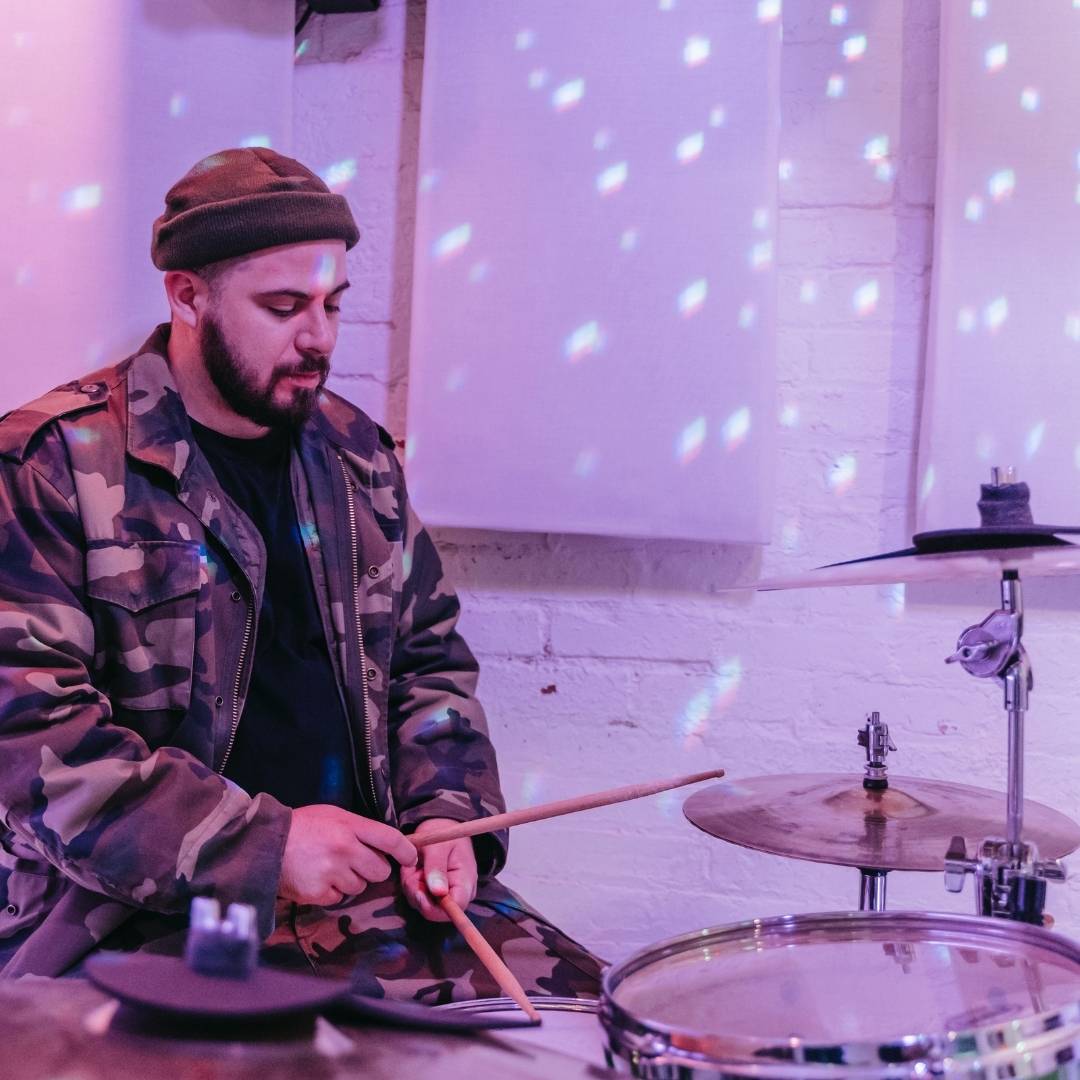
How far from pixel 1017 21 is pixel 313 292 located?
97 cm

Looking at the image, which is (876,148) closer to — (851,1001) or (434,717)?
(434,717)

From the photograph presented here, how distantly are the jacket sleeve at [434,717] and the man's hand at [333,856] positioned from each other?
0.55 feet

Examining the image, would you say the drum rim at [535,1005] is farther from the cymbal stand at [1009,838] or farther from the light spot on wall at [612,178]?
the light spot on wall at [612,178]

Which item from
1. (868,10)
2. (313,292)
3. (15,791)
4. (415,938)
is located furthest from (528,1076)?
(868,10)

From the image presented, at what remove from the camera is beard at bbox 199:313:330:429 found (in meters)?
1.51

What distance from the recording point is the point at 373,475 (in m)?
1.64

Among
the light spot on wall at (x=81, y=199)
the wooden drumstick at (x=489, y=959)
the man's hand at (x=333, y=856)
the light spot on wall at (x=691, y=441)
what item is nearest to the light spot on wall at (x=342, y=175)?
the light spot on wall at (x=81, y=199)

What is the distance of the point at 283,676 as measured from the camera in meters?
1.49

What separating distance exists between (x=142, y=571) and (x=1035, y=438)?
3.67 feet

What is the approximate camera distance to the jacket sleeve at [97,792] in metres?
1.24

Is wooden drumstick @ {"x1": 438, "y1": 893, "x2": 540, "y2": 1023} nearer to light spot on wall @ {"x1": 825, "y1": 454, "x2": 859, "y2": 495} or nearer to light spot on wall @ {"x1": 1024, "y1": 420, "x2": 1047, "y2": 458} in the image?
light spot on wall @ {"x1": 825, "y1": 454, "x2": 859, "y2": 495}

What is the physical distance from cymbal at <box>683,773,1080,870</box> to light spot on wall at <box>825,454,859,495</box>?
465 mm

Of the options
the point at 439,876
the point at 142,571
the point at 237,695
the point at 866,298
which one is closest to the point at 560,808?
the point at 439,876

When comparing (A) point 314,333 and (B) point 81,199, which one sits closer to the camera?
(A) point 314,333
